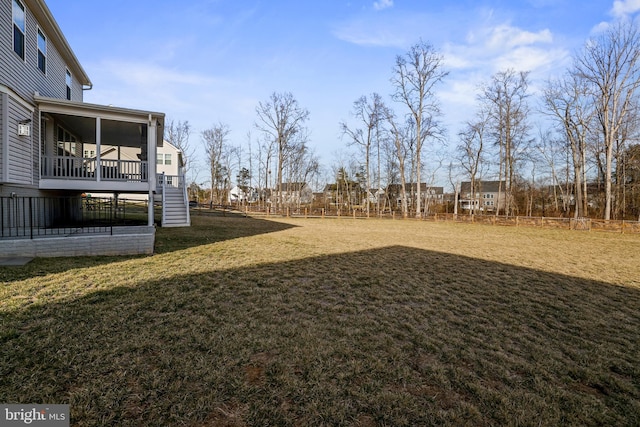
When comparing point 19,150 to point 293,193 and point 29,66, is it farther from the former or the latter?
point 293,193

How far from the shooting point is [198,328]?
338 centimetres

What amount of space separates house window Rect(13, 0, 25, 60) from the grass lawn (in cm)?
586

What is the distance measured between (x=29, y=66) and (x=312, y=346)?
35.7ft

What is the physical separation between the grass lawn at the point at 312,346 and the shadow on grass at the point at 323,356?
0.6 inches

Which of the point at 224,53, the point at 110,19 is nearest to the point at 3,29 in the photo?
the point at 110,19

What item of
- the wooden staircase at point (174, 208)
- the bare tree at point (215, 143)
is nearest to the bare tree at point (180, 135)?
the bare tree at point (215, 143)

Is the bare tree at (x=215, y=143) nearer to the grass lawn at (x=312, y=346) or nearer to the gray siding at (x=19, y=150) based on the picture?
the gray siding at (x=19, y=150)

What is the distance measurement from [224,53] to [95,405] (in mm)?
15779

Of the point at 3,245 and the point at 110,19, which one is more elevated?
the point at 110,19

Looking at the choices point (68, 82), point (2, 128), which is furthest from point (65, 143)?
point (2, 128)

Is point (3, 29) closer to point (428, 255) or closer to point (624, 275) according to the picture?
point (428, 255)

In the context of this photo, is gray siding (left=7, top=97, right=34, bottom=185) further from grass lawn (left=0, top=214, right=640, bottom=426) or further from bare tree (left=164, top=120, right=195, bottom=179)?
bare tree (left=164, top=120, right=195, bottom=179)

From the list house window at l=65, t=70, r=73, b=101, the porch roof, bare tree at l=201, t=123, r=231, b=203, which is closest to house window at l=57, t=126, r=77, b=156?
the porch roof

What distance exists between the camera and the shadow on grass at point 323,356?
215 cm
